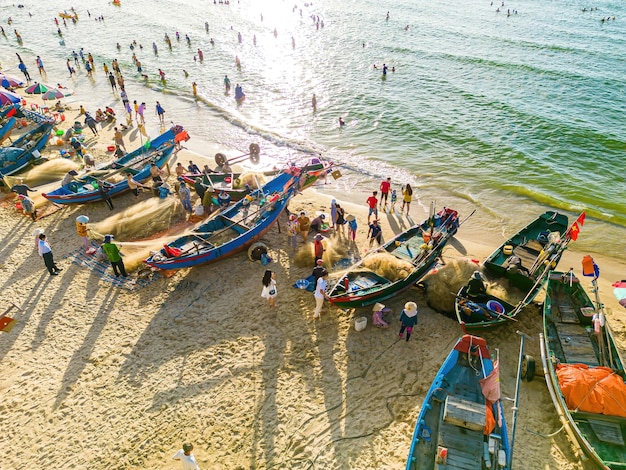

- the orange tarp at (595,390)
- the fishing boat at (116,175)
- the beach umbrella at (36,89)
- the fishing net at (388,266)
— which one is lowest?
the fishing boat at (116,175)

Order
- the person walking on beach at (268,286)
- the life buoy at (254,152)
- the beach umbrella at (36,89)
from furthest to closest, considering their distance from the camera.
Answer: the beach umbrella at (36,89), the life buoy at (254,152), the person walking on beach at (268,286)

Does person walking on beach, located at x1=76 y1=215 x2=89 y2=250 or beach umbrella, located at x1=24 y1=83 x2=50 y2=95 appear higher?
beach umbrella, located at x1=24 y1=83 x2=50 y2=95

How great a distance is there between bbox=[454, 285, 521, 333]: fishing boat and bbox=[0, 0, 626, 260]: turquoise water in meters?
6.90

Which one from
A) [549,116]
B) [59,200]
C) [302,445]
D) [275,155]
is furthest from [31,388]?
[549,116]

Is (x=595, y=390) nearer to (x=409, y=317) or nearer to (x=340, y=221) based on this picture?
(x=409, y=317)

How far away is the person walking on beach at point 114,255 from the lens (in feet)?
41.5

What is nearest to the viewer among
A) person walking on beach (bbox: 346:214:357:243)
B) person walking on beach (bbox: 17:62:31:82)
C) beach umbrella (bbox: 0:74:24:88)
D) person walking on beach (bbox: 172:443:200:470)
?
person walking on beach (bbox: 172:443:200:470)

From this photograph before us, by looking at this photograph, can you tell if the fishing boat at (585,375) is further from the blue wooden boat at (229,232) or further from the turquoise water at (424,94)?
the blue wooden boat at (229,232)

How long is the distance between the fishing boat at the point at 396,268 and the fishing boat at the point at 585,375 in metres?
3.52

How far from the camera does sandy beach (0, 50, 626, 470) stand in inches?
340

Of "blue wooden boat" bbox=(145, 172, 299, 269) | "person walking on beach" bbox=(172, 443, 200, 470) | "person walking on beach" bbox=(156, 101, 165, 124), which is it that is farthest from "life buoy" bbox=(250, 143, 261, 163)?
"person walking on beach" bbox=(172, 443, 200, 470)

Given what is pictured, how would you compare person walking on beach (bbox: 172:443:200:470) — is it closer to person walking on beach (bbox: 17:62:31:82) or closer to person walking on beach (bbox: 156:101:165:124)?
person walking on beach (bbox: 156:101:165:124)

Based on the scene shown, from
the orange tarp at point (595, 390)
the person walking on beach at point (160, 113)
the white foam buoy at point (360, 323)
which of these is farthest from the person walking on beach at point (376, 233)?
the person walking on beach at point (160, 113)

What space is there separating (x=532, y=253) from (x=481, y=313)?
161 inches
